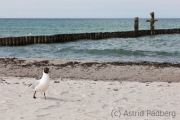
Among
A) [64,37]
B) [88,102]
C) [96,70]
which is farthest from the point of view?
[64,37]

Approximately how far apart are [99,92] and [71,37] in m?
24.1

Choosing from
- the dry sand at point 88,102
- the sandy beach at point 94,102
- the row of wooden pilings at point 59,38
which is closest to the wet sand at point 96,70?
the sandy beach at point 94,102

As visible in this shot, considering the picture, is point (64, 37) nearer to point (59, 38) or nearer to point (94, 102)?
point (59, 38)

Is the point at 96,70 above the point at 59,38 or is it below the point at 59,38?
below

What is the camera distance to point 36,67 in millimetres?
14055

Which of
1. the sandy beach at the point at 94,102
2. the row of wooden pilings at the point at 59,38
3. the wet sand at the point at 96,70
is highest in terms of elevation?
the row of wooden pilings at the point at 59,38

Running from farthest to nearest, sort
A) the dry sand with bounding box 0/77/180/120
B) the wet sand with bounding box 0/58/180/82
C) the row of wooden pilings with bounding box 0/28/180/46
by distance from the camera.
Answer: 1. the row of wooden pilings with bounding box 0/28/180/46
2. the wet sand with bounding box 0/58/180/82
3. the dry sand with bounding box 0/77/180/120

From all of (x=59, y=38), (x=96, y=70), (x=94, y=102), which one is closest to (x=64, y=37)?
(x=59, y=38)

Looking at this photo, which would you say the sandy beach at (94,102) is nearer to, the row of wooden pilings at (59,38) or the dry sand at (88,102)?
the dry sand at (88,102)

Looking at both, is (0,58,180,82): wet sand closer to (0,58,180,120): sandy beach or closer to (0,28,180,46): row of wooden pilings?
(0,58,180,120): sandy beach

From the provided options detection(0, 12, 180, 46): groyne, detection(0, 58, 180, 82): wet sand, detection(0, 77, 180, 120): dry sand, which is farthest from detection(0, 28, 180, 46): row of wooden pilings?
detection(0, 77, 180, 120): dry sand

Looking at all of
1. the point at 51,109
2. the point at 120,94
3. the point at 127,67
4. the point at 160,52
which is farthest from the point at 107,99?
the point at 160,52

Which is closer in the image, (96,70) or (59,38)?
(96,70)

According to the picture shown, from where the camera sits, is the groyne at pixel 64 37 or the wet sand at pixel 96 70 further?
the groyne at pixel 64 37
